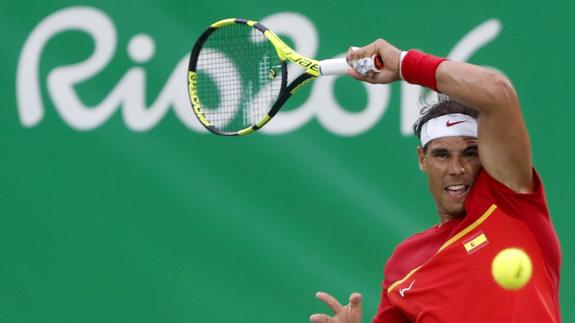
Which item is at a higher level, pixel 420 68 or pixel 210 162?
pixel 420 68

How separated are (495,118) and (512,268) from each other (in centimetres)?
40

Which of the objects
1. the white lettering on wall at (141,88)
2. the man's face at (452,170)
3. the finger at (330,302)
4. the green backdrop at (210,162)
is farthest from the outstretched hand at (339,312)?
the white lettering on wall at (141,88)

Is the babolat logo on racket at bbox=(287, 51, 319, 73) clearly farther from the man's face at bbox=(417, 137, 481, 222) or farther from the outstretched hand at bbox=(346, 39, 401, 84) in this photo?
the man's face at bbox=(417, 137, 481, 222)

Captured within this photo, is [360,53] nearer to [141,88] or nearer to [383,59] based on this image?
[383,59]

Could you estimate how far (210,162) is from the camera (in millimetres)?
4918

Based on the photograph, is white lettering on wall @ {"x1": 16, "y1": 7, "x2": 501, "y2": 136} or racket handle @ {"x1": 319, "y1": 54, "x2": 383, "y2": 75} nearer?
racket handle @ {"x1": 319, "y1": 54, "x2": 383, "y2": 75}

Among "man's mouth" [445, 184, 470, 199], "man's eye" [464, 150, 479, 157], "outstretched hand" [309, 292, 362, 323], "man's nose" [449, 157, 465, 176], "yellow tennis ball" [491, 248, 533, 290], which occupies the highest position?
"man's eye" [464, 150, 479, 157]

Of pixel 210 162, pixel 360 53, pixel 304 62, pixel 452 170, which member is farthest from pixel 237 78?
pixel 452 170

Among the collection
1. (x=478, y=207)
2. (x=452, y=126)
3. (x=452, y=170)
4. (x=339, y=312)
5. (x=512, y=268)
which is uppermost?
(x=452, y=126)

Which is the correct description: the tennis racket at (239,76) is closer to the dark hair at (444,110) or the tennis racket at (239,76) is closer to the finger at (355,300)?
the dark hair at (444,110)

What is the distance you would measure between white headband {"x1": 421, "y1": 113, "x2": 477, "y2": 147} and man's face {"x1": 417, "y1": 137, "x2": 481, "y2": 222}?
15 mm

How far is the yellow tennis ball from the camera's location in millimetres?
3100

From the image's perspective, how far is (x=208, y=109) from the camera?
469cm

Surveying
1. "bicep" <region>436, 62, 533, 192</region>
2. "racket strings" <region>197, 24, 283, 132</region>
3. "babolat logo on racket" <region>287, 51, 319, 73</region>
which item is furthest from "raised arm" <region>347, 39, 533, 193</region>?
"racket strings" <region>197, 24, 283, 132</region>
